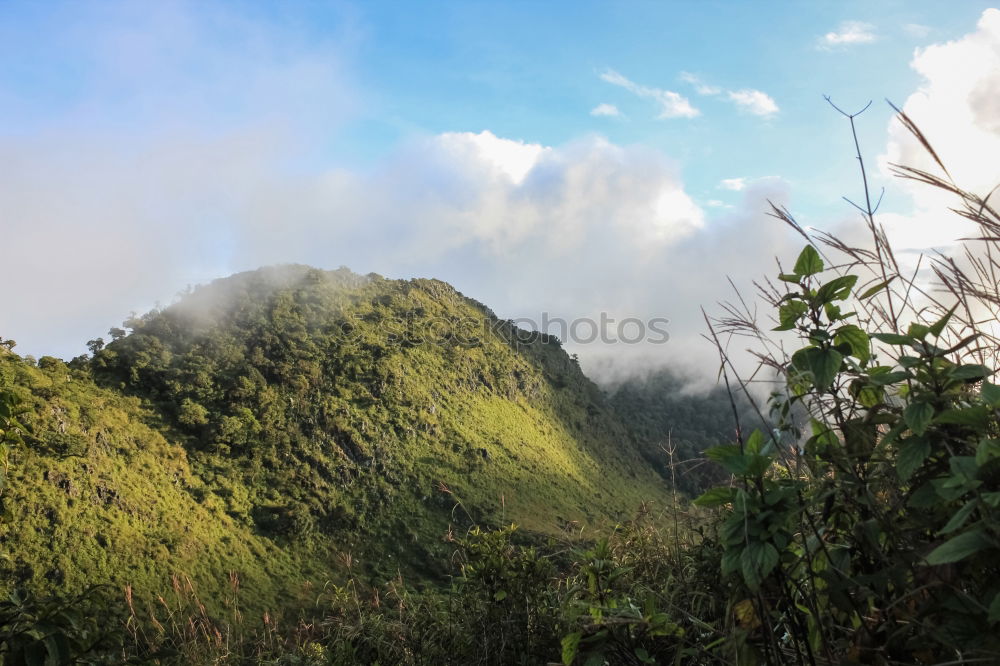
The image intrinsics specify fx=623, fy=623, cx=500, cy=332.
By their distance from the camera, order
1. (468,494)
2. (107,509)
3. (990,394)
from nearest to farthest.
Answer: (990,394), (107,509), (468,494)

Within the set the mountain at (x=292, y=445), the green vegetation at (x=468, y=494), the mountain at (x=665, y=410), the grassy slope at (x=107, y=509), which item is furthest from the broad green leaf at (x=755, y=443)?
the mountain at (x=665, y=410)

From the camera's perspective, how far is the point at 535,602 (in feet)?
7.69

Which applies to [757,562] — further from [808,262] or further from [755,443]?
[808,262]

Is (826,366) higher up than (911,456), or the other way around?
(826,366)

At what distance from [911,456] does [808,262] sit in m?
0.42

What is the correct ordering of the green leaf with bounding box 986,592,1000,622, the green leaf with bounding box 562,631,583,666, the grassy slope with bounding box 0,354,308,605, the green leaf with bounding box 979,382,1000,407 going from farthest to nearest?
1. the grassy slope with bounding box 0,354,308,605
2. the green leaf with bounding box 562,631,583,666
3. the green leaf with bounding box 979,382,1000,407
4. the green leaf with bounding box 986,592,1000,622

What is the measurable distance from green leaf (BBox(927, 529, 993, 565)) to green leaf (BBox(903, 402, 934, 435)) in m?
0.17

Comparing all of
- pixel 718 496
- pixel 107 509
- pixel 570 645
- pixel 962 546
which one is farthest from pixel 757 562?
pixel 107 509

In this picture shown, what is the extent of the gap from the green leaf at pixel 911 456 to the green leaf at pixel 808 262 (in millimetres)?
366

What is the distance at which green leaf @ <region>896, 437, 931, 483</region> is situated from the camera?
3.24 ft

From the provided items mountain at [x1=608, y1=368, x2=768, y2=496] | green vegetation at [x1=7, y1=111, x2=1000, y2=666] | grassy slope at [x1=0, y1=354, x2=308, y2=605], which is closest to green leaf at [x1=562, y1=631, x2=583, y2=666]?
green vegetation at [x1=7, y1=111, x2=1000, y2=666]

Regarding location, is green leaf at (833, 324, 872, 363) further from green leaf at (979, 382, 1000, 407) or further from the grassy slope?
the grassy slope

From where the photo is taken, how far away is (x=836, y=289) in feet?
3.87

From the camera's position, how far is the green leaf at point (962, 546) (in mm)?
845
